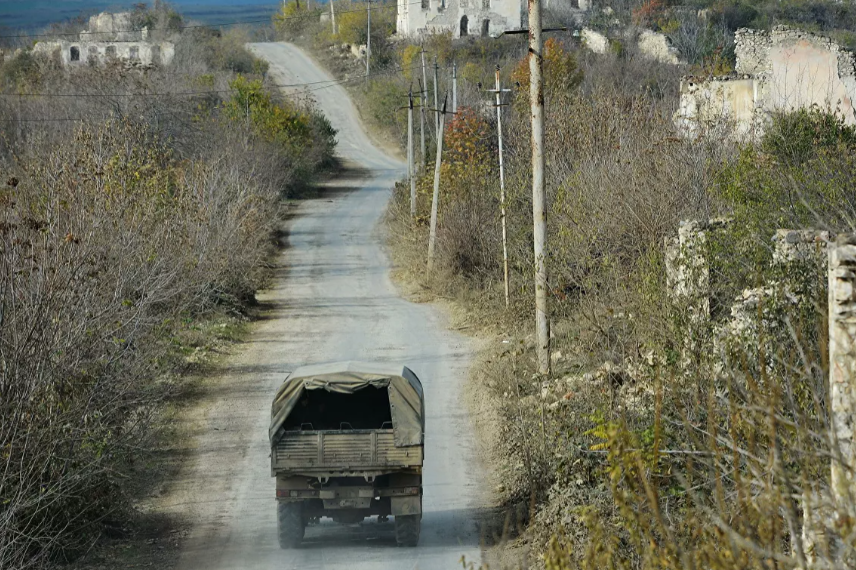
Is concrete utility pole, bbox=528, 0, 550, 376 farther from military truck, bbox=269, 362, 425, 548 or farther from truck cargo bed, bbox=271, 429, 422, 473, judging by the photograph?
truck cargo bed, bbox=271, 429, 422, 473

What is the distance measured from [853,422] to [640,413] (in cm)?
616

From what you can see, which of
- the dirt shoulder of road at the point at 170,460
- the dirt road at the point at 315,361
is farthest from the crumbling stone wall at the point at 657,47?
the dirt shoulder of road at the point at 170,460

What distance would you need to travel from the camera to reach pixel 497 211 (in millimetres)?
30594

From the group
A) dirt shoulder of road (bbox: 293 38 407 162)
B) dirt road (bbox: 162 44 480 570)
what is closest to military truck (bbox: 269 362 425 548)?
dirt road (bbox: 162 44 480 570)

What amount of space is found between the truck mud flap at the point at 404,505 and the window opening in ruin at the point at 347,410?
1.23 metres

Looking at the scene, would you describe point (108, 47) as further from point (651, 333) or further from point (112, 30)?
point (651, 333)

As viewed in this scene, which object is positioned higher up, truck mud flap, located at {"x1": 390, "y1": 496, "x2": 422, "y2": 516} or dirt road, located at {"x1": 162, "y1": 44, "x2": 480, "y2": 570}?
truck mud flap, located at {"x1": 390, "y1": 496, "x2": 422, "y2": 516}

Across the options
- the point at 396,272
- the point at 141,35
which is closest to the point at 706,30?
the point at 141,35

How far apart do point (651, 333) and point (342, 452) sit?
3770 mm

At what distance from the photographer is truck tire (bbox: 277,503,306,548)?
1312cm

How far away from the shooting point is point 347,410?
14.4 metres

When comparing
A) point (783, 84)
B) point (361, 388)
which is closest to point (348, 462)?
point (361, 388)

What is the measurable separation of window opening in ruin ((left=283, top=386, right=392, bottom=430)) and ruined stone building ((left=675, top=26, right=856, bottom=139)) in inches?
597

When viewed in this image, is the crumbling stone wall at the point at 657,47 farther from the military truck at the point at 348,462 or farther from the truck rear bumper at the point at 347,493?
the truck rear bumper at the point at 347,493
